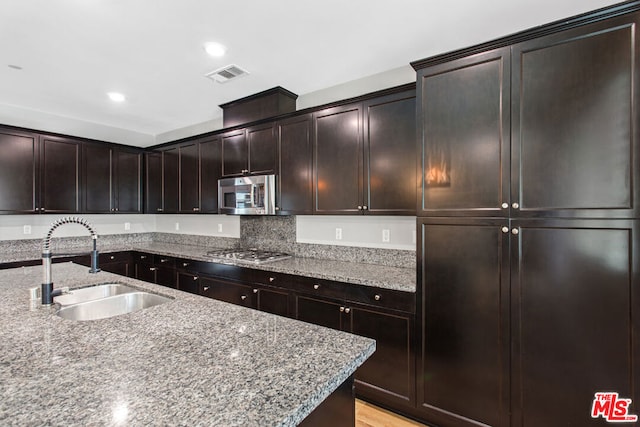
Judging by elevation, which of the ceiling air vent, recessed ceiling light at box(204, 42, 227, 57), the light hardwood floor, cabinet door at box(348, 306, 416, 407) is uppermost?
recessed ceiling light at box(204, 42, 227, 57)

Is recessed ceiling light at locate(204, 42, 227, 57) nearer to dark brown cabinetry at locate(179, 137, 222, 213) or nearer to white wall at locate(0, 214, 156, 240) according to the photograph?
dark brown cabinetry at locate(179, 137, 222, 213)

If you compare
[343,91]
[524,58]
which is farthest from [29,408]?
[343,91]

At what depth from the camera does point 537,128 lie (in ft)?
5.43

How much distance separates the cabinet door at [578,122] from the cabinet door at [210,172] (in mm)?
2998

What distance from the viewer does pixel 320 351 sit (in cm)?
107

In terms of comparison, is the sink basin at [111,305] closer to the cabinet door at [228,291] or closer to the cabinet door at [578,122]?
the cabinet door at [228,291]

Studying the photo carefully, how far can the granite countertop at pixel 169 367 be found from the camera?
74cm

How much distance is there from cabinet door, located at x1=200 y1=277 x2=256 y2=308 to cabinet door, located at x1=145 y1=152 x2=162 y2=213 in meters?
1.72

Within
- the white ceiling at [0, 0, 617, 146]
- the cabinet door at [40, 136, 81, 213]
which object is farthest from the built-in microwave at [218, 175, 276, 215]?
the cabinet door at [40, 136, 81, 213]

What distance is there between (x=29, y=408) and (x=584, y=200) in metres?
2.24

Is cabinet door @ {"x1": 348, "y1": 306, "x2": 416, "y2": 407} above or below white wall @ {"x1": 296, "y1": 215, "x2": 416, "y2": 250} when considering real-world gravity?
below

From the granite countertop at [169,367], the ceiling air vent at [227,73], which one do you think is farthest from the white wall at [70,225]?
the granite countertop at [169,367]

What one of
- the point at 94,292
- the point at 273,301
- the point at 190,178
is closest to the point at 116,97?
the point at 190,178

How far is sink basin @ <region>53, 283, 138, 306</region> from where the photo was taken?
1.88m
